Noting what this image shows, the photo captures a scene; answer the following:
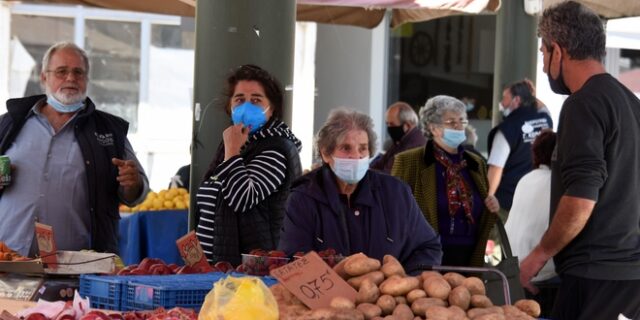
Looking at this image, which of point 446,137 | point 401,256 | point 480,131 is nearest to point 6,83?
point 480,131

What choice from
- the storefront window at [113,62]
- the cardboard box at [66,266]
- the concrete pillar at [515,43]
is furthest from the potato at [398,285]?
the storefront window at [113,62]

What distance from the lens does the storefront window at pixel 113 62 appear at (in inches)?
592

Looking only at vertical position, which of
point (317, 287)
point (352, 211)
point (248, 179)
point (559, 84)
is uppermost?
point (559, 84)

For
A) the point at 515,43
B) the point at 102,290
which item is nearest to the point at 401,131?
the point at 515,43

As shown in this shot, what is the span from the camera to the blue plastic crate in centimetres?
411

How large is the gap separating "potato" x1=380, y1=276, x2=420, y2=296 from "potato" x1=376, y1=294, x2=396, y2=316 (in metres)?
0.04

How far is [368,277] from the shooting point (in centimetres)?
360

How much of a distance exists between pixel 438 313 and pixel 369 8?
539cm

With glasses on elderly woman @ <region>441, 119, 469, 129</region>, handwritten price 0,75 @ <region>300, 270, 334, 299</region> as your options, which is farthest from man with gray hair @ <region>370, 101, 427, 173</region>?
handwritten price 0,75 @ <region>300, 270, 334, 299</region>

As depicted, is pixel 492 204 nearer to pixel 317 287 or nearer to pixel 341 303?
pixel 317 287

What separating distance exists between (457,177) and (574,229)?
254cm

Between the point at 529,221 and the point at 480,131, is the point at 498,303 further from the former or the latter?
the point at 480,131

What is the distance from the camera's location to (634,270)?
4.79 metres

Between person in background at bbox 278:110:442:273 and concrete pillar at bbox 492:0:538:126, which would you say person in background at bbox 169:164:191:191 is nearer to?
concrete pillar at bbox 492:0:538:126
